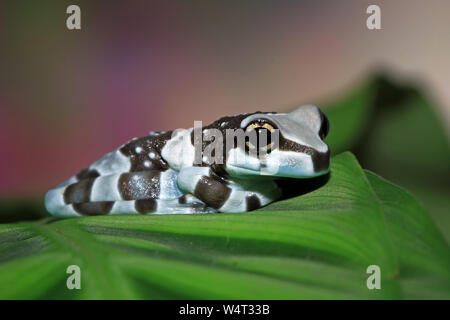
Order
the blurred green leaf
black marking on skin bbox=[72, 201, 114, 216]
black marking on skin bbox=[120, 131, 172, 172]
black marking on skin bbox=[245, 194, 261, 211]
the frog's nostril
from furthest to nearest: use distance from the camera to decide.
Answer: the blurred green leaf, black marking on skin bbox=[120, 131, 172, 172], black marking on skin bbox=[72, 201, 114, 216], black marking on skin bbox=[245, 194, 261, 211], the frog's nostril

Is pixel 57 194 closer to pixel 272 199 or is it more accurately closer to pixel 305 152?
pixel 272 199

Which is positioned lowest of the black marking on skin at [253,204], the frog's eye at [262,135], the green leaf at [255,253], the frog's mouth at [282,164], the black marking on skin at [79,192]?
the green leaf at [255,253]

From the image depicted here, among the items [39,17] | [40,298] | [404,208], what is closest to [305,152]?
[404,208]

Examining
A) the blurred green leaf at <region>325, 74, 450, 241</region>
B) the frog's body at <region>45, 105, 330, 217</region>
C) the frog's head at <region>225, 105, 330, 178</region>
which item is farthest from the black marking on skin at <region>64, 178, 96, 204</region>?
the blurred green leaf at <region>325, 74, 450, 241</region>

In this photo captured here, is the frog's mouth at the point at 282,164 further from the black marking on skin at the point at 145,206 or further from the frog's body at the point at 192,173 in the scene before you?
the black marking on skin at the point at 145,206

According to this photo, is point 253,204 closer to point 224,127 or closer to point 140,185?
point 224,127

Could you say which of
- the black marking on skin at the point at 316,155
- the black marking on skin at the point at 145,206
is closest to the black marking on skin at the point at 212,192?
the black marking on skin at the point at 145,206

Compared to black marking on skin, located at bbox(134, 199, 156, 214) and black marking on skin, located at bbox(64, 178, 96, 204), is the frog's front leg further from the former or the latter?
black marking on skin, located at bbox(64, 178, 96, 204)
